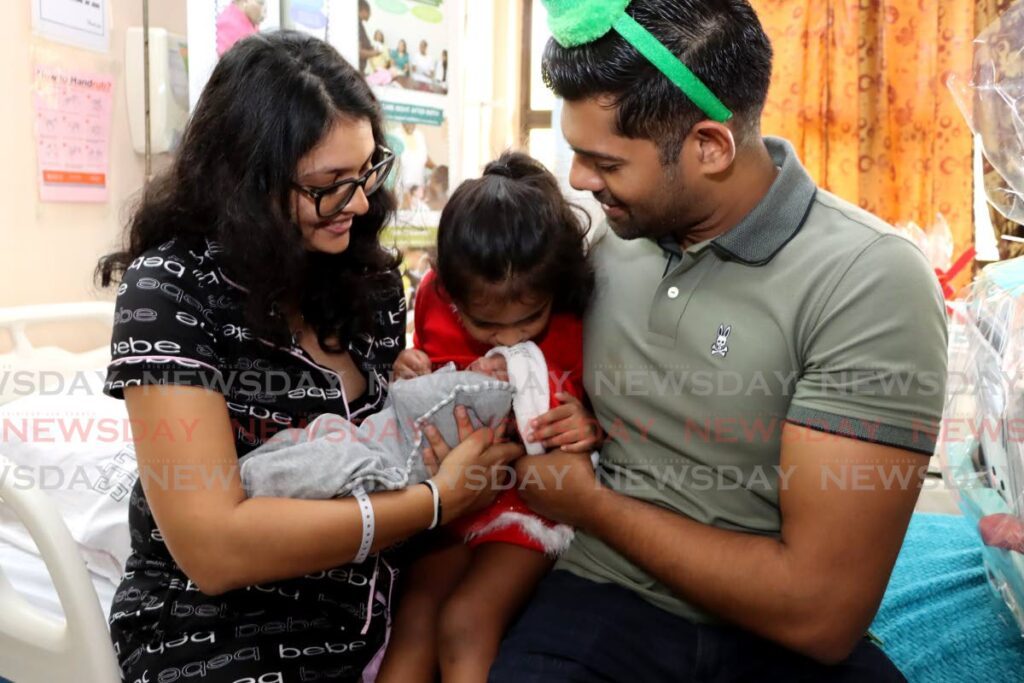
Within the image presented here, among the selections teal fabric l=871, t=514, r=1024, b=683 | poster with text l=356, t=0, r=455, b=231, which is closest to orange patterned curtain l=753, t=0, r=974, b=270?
poster with text l=356, t=0, r=455, b=231

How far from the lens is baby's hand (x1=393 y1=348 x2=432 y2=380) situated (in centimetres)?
164

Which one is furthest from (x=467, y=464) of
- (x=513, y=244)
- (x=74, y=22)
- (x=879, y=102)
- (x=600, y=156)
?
(x=879, y=102)

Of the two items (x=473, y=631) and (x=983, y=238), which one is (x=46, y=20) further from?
(x=983, y=238)

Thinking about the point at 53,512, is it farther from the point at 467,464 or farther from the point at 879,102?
the point at 879,102

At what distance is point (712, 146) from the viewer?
139 centimetres

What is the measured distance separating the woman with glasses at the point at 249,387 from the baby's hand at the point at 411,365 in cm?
14

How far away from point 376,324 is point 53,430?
2.97ft

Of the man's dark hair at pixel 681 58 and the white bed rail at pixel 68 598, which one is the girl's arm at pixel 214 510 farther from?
the man's dark hair at pixel 681 58

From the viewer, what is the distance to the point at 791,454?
4.13ft

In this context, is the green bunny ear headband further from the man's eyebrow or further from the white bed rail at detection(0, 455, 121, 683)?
the white bed rail at detection(0, 455, 121, 683)

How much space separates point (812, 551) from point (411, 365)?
0.75 metres

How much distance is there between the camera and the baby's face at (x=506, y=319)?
1.59 metres

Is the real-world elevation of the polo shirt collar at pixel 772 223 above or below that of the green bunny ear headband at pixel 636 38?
below

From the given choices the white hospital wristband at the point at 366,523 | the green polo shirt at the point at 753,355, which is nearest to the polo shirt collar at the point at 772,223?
the green polo shirt at the point at 753,355
